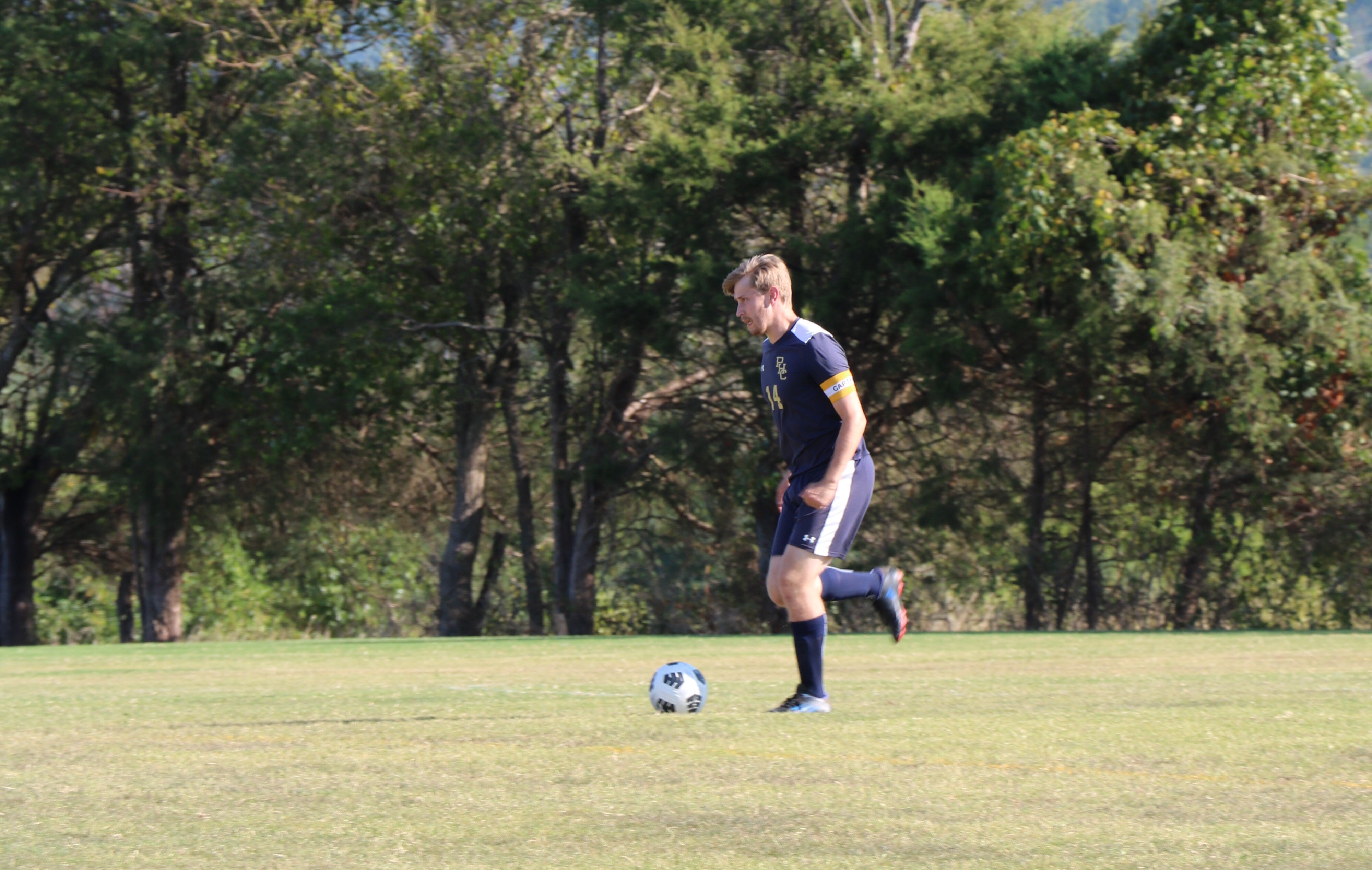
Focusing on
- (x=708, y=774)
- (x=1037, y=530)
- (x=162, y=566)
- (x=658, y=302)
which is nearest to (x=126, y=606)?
(x=162, y=566)

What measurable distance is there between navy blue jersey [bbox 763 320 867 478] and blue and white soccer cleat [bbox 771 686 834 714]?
1.03 meters

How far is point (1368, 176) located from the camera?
17.8 m

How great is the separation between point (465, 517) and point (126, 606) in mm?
8126

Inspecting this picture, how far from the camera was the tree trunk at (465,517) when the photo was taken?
2528 centimetres

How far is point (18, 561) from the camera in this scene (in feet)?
88.8

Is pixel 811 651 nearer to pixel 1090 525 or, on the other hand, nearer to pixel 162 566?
pixel 1090 525

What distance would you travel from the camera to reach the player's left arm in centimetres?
650

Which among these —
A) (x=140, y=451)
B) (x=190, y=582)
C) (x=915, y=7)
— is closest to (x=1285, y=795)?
(x=915, y=7)

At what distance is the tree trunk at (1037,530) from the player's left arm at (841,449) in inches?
576

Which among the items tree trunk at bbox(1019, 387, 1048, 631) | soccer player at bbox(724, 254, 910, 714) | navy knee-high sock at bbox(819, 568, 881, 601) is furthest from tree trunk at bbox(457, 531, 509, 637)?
soccer player at bbox(724, 254, 910, 714)

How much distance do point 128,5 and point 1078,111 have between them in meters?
14.4

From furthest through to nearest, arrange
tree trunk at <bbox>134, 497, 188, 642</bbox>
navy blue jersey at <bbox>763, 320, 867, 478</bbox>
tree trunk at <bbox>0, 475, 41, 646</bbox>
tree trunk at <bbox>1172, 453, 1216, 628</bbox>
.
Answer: tree trunk at <bbox>0, 475, 41, 646</bbox> → tree trunk at <bbox>134, 497, 188, 642</bbox> → tree trunk at <bbox>1172, 453, 1216, 628</bbox> → navy blue jersey at <bbox>763, 320, 867, 478</bbox>

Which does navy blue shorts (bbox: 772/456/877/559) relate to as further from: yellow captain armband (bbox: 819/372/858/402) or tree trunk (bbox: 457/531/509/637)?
tree trunk (bbox: 457/531/509/637)

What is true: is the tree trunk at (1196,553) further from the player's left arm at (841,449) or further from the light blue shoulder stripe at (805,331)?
the player's left arm at (841,449)
